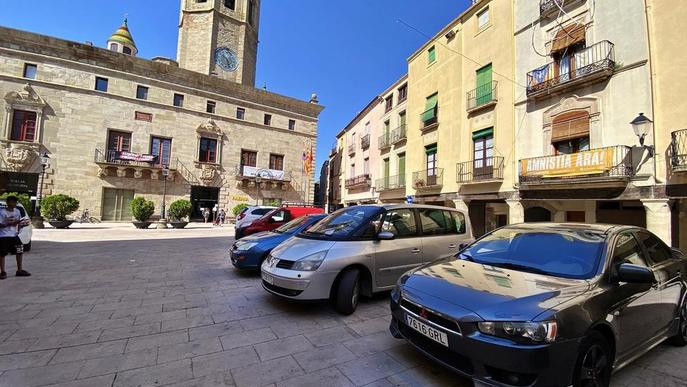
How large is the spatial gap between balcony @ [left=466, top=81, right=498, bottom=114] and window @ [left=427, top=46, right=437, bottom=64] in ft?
13.8

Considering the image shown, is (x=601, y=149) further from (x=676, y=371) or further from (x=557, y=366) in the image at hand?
(x=557, y=366)

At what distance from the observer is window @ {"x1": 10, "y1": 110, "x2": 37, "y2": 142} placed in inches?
771

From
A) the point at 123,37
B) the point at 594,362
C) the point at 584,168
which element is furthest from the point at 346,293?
the point at 123,37

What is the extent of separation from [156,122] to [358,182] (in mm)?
16601

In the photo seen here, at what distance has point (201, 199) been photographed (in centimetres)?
2541

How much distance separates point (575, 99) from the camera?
34.8 ft

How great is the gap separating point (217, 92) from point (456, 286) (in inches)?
1101

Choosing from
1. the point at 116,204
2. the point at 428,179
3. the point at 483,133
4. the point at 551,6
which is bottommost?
the point at 116,204

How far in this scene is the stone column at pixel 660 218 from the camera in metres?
8.52

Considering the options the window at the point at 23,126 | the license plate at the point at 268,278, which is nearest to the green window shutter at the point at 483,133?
the license plate at the point at 268,278

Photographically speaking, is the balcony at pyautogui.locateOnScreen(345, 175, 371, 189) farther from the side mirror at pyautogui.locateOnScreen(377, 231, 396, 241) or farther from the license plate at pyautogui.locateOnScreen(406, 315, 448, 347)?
the license plate at pyautogui.locateOnScreen(406, 315, 448, 347)

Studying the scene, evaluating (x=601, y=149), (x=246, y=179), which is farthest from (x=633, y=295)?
(x=246, y=179)

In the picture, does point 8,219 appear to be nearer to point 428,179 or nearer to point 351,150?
point 428,179

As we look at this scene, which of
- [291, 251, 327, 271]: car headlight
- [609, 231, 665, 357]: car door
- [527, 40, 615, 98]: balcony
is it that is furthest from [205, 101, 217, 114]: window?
[609, 231, 665, 357]: car door
